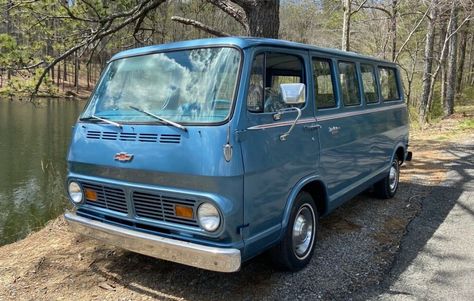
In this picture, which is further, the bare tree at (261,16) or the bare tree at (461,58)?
the bare tree at (461,58)

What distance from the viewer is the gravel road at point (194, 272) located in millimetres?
3871

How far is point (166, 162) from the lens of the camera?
3.49 m

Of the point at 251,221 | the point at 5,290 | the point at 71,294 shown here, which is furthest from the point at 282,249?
the point at 5,290

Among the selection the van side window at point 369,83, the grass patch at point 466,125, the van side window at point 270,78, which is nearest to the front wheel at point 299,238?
the van side window at point 270,78

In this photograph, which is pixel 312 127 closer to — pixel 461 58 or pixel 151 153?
pixel 151 153

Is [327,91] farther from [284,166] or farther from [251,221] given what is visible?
[251,221]

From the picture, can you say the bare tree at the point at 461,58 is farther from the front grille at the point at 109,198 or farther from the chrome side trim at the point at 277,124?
the front grille at the point at 109,198

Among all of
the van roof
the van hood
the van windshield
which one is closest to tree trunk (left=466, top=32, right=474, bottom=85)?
the van roof

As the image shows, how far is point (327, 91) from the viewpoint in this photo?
15.6 ft

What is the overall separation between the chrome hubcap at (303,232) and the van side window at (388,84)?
290cm

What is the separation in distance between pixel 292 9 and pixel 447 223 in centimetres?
1655

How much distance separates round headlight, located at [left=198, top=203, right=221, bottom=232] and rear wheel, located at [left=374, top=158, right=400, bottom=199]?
13.5 feet

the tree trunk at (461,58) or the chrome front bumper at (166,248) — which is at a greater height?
the tree trunk at (461,58)

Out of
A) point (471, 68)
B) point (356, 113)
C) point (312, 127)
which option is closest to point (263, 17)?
point (356, 113)
